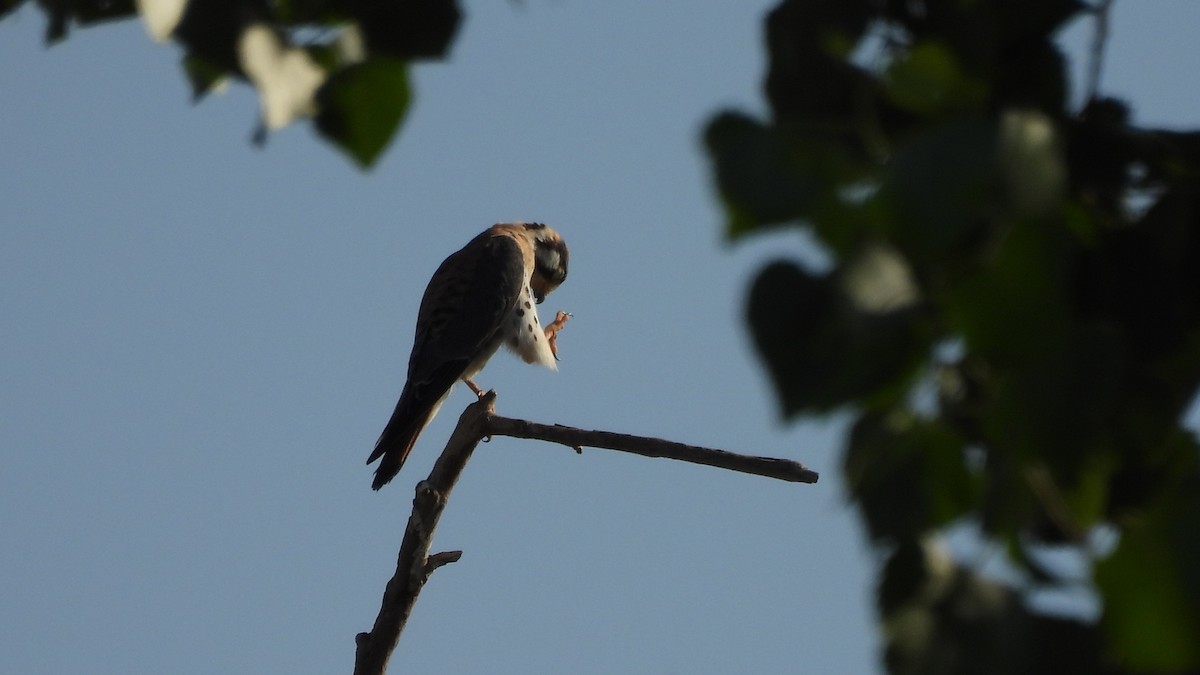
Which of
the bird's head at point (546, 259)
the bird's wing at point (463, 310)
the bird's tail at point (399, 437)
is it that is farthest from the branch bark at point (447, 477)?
the bird's head at point (546, 259)

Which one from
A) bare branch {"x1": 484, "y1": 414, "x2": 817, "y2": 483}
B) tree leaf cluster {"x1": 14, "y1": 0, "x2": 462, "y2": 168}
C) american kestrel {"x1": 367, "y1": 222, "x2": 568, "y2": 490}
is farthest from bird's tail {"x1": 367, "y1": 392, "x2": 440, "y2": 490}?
tree leaf cluster {"x1": 14, "y1": 0, "x2": 462, "y2": 168}

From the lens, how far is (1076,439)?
54 centimetres

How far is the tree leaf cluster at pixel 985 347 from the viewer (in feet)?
1.70

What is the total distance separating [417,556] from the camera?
4.00 meters

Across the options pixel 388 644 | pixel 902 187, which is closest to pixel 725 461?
pixel 388 644

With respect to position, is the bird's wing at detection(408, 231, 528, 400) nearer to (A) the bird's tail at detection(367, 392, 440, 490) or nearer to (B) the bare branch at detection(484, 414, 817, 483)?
(A) the bird's tail at detection(367, 392, 440, 490)

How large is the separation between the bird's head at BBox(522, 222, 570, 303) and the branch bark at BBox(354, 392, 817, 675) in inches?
147

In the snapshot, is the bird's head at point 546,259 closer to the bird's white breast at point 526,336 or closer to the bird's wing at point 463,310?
the bird's wing at point 463,310

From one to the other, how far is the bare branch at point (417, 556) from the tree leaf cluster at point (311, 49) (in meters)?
3.21

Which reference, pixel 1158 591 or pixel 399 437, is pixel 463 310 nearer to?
pixel 399 437

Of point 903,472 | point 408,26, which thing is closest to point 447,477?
point 408,26

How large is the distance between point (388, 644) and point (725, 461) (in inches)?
45.0

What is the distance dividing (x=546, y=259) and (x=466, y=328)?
1740mm

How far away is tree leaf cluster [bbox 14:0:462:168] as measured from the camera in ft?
2.39
